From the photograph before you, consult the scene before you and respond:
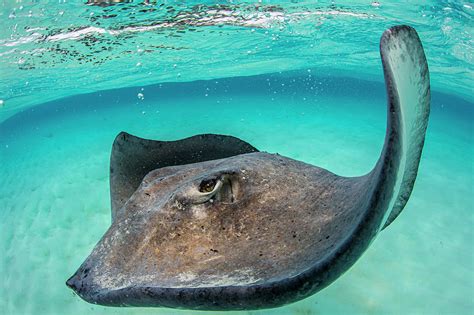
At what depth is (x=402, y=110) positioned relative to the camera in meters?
1.49

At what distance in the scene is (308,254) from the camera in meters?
1.67

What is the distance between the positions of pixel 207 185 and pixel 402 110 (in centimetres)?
141

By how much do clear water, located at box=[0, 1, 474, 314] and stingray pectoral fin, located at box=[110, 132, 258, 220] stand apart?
2.86 meters

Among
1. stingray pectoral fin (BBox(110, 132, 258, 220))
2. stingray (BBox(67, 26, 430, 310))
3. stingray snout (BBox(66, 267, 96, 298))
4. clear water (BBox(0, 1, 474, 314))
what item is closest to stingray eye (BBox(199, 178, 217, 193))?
stingray (BBox(67, 26, 430, 310))

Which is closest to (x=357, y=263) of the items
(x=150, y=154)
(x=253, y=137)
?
(x=150, y=154)

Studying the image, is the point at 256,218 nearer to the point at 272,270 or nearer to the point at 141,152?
the point at 272,270

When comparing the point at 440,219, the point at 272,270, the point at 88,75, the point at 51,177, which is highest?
the point at 272,270

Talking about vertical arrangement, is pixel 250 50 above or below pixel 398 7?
below

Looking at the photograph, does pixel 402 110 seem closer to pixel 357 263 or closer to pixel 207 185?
pixel 207 185

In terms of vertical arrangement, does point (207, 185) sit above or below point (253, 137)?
above

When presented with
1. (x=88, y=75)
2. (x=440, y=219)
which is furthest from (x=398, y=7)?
(x=88, y=75)

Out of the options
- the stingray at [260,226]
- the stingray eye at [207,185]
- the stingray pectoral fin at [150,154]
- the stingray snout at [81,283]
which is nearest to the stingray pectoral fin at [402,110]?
the stingray at [260,226]

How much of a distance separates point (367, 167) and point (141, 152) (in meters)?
9.10

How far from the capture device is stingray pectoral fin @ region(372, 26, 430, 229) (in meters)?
1.37
